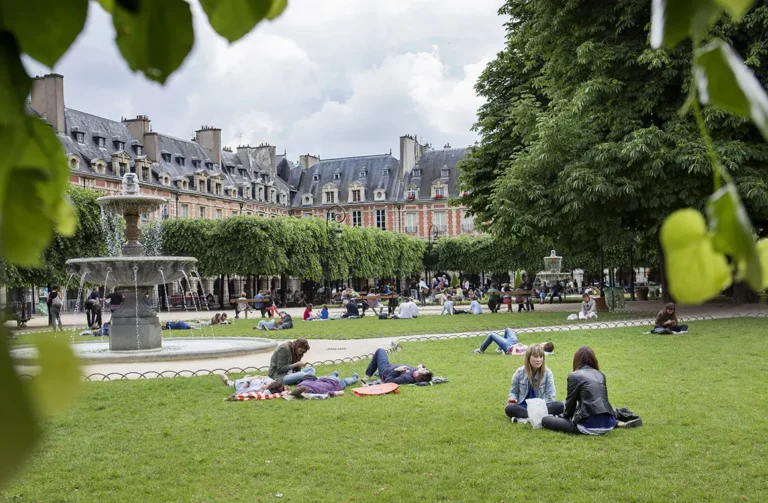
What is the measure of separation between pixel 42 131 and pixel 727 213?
600 mm

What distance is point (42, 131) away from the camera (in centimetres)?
72

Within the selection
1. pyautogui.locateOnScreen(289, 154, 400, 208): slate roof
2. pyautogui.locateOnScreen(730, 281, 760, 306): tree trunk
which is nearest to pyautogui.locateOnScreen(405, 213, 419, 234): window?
pyautogui.locateOnScreen(289, 154, 400, 208): slate roof

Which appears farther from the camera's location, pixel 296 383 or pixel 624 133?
pixel 624 133

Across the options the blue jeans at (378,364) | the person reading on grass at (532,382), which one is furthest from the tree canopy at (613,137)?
the person reading on grass at (532,382)

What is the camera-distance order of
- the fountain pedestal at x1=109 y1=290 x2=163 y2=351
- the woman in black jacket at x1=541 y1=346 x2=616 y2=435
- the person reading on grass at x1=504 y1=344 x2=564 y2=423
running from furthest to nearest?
the fountain pedestal at x1=109 y1=290 x2=163 y2=351 < the person reading on grass at x1=504 y1=344 x2=564 y2=423 < the woman in black jacket at x1=541 y1=346 x2=616 y2=435

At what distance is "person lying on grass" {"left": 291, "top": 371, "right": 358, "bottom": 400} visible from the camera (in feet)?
35.6

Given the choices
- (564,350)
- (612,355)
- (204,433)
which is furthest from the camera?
(564,350)

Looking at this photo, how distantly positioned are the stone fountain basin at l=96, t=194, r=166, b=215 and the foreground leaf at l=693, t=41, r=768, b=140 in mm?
17395

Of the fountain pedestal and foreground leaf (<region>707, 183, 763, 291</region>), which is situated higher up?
foreground leaf (<region>707, 183, 763, 291</region>)

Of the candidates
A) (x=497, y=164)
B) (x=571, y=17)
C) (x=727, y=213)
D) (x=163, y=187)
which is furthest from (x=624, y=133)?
(x=163, y=187)

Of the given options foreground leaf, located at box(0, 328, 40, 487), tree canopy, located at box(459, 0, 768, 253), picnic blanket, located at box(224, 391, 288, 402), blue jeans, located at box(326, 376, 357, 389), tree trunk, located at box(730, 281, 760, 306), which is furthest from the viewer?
tree trunk, located at box(730, 281, 760, 306)

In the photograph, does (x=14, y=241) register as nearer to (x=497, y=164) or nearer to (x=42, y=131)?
(x=42, y=131)

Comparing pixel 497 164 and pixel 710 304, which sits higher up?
pixel 497 164

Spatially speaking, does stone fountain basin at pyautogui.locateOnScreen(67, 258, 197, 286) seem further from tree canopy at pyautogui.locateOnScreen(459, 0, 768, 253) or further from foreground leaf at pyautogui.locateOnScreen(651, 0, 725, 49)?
foreground leaf at pyautogui.locateOnScreen(651, 0, 725, 49)
